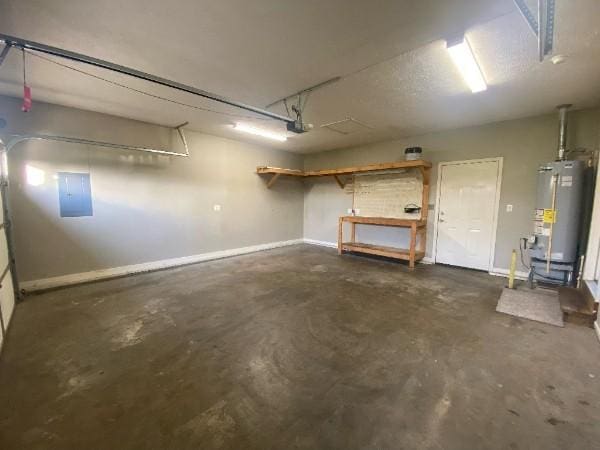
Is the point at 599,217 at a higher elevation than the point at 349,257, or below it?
higher

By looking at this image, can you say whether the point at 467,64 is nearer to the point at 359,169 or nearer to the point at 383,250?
the point at 359,169

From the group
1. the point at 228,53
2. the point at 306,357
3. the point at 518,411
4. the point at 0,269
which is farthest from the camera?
the point at 0,269

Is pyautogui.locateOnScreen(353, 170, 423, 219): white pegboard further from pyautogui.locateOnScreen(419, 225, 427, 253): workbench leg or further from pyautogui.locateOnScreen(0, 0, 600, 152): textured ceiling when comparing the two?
pyautogui.locateOnScreen(0, 0, 600, 152): textured ceiling

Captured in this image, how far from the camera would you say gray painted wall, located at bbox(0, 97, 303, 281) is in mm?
3520

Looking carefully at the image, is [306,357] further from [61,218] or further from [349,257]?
[61,218]

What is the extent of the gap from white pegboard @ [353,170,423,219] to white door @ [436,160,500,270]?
0.51m

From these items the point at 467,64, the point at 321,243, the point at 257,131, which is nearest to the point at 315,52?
the point at 467,64

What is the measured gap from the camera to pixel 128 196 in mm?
4332

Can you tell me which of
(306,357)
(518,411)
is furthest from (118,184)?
(518,411)

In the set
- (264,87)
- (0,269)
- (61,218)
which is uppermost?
(264,87)

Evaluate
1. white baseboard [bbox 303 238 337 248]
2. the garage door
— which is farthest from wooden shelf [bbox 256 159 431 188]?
the garage door

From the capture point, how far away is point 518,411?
62.2 inches

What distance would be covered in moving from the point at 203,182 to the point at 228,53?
333cm

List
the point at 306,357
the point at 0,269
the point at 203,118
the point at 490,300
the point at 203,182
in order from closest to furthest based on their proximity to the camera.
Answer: the point at 306,357 < the point at 0,269 < the point at 490,300 < the point at 203,118 < the point at 203,182
